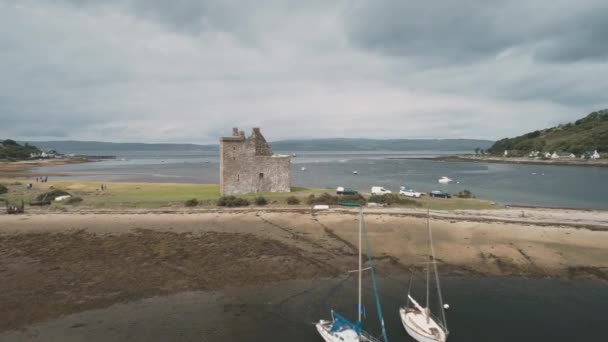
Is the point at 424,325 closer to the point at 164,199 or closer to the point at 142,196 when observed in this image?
the point at 164,199

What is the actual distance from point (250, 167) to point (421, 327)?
2984 cm

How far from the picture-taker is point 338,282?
1878 cm

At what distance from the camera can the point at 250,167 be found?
134 ft

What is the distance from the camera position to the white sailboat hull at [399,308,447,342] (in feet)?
42.7

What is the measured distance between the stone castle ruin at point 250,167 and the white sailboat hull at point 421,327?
92.4 feet

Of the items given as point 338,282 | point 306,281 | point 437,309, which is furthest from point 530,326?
point 306,281

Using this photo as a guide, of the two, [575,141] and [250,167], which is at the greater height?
[575,141]

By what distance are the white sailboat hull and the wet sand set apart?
19.7 feet

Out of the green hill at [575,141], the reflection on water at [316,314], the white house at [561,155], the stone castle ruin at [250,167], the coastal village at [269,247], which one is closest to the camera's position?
the reflection on water at [316,314]

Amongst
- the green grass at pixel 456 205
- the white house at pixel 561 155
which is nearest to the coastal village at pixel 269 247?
the green grass at pixel 456 205

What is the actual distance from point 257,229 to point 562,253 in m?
20.3

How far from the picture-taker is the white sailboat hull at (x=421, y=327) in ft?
42.7

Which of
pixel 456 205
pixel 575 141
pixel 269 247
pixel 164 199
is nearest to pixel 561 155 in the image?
pixel 575 141

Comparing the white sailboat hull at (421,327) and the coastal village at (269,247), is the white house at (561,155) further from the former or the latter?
the white sailboat hull at (421,327)
